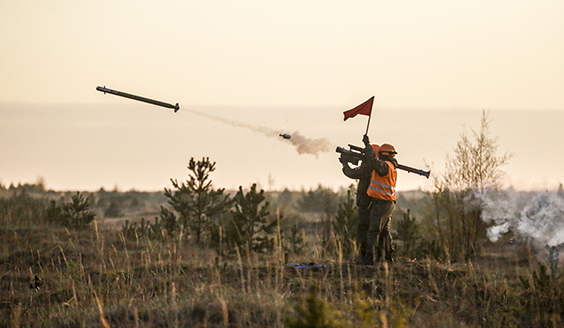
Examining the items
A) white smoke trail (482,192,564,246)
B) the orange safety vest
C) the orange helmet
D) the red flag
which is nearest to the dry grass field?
the orange safety vest

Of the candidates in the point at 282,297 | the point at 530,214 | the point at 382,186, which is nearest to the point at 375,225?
the point at 382,186

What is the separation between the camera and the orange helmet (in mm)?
13380

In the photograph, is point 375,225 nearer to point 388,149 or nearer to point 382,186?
point 382,186

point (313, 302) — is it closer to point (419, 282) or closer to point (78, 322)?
point (78, 322)

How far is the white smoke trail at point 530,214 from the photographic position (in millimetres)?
19875

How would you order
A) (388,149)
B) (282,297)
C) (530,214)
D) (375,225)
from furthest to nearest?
(530,214), (388,149), (375,225), (282,297)

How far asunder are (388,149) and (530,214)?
9.46m

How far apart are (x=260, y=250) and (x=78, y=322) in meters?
12.3

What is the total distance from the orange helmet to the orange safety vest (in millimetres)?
462

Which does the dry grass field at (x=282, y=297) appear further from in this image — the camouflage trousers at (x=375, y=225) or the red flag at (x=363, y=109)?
the red flag at (x=363, y=109)

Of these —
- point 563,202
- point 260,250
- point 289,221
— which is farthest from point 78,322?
point 289,221

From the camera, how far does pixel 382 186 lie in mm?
12883

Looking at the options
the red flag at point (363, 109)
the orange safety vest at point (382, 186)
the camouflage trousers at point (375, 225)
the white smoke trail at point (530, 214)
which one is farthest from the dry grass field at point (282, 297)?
the white smoke trail at point (530, 214)

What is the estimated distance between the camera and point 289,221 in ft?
124
